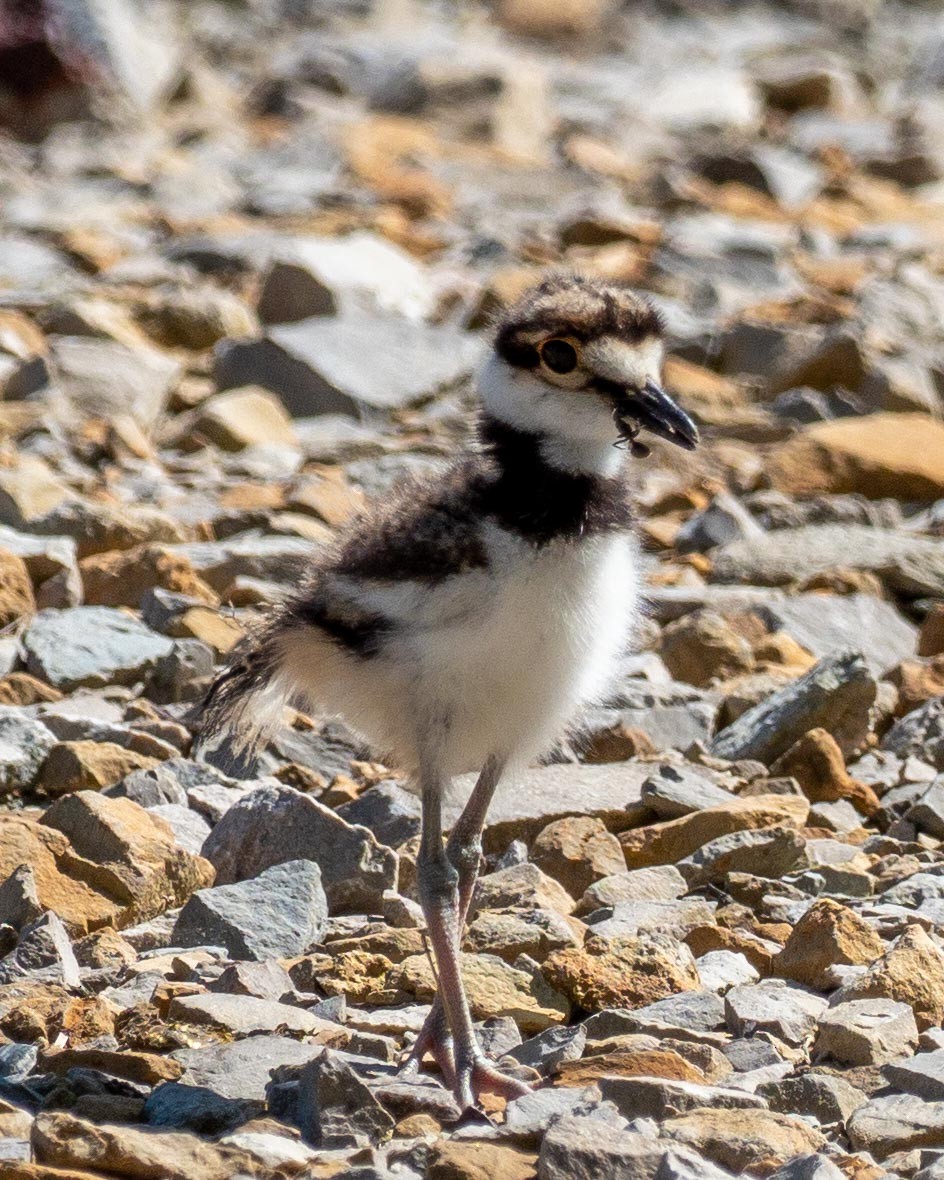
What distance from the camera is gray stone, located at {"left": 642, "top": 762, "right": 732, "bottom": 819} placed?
15.5 feet

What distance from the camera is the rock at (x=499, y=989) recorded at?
389 cm

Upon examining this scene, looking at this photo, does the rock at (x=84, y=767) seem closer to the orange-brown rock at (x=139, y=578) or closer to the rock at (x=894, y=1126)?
the orange-brown rock at (x=139, y=578)

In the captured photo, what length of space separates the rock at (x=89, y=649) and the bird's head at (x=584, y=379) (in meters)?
1.92

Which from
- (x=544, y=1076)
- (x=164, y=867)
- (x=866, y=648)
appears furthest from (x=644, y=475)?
(x=544, y=1076)

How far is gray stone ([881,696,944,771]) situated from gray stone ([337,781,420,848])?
136 centimetres

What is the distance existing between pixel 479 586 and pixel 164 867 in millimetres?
1045

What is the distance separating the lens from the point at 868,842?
4.78m

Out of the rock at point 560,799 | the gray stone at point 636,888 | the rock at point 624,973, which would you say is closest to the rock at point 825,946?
the rock at point 624,973

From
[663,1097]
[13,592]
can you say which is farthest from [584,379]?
[13,592]

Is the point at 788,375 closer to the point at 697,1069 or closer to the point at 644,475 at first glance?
the point at 644,475

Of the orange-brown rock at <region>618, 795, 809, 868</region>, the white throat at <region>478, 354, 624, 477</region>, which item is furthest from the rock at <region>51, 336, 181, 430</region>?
the white throat at <region>478, 354, 624, 477</region>

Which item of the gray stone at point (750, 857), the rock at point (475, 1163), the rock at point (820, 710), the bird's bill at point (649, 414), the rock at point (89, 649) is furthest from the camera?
the rock at point (89, 649)

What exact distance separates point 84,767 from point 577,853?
1.19 m

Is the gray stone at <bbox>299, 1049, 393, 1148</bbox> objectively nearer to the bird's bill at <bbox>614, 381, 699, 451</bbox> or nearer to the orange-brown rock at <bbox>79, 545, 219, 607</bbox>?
the bird's bill at <bbox>614, 381, 699, 451</bbox>
